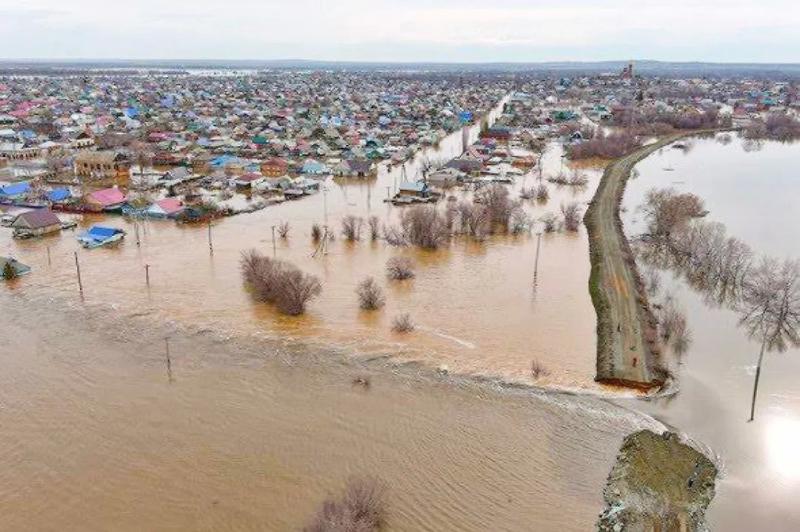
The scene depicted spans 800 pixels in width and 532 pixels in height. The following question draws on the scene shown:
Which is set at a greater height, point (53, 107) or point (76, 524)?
point (53, 107)

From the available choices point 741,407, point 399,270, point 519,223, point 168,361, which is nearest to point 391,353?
point 168,361

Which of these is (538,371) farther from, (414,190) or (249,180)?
(249,180)

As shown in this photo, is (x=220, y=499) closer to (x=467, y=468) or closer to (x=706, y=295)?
(x=467, y=468)

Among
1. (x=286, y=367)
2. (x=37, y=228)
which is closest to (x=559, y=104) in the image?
(x=37, y=228)

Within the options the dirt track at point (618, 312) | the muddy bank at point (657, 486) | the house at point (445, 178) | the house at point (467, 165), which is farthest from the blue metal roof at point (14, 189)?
the muddy bank at point (657, 486)

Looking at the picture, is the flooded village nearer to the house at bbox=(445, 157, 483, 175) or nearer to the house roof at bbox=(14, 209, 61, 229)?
the house roof at bbox=(14, 209, 61, 229)

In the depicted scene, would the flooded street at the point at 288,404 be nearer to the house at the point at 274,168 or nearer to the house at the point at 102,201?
the house at the point at 102,201
